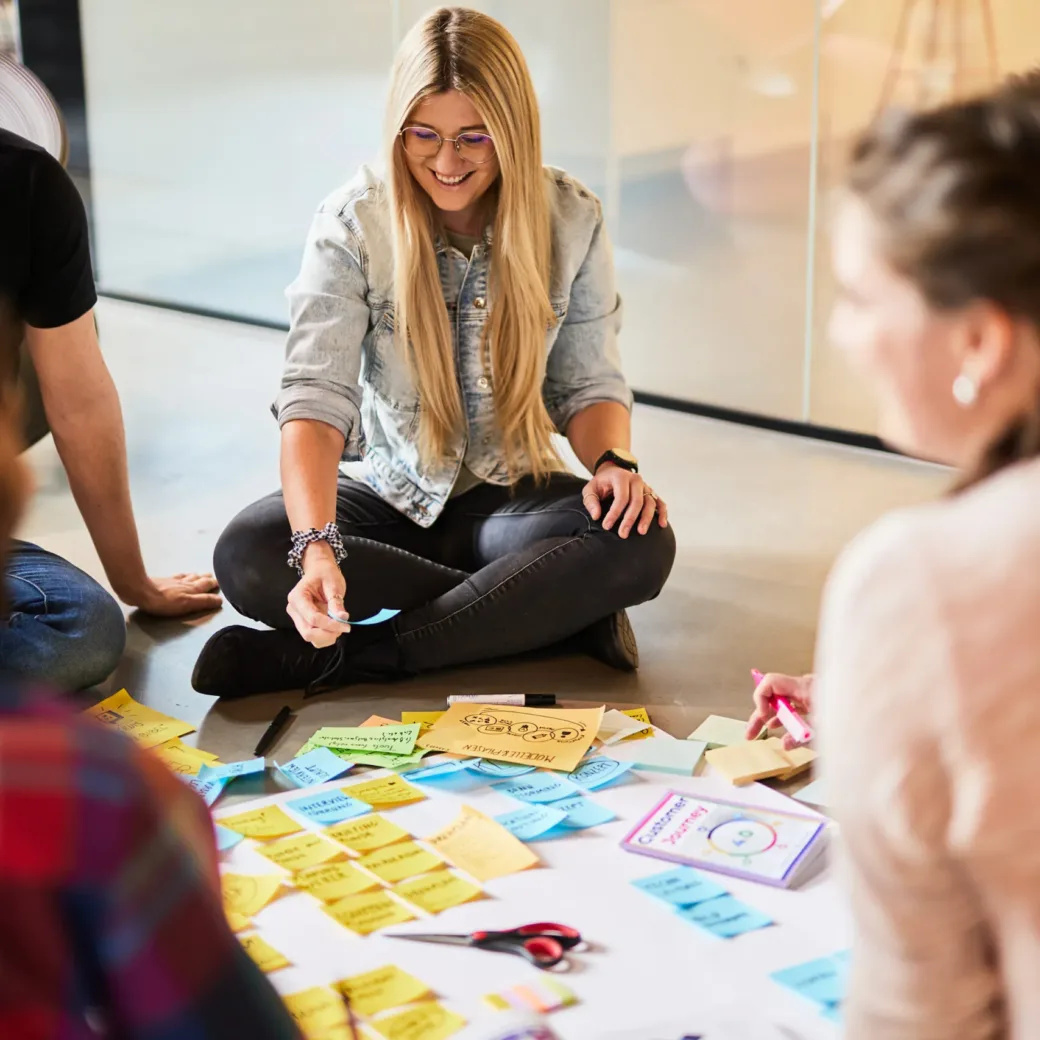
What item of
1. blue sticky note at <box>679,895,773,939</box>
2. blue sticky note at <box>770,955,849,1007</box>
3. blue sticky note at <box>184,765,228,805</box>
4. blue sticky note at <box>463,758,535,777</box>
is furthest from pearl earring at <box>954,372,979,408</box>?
blue sticky note at <box>184,765,228,805</box>

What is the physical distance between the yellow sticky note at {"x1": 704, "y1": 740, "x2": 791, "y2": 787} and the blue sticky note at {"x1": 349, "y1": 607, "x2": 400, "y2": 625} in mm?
594

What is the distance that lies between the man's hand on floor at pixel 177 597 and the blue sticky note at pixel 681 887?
1.16 metres

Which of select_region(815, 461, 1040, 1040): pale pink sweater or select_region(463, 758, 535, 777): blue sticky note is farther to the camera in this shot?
select_region(463, 758, 535, 777): blue sticky note

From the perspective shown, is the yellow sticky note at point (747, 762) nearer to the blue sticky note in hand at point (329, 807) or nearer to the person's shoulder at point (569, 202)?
the blue sticky note in hand at point (329, 807)

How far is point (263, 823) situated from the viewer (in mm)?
1645

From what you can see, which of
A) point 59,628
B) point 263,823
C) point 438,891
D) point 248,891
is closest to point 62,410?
point 59,628

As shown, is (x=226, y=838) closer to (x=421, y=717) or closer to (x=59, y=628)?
(x=421, y=717)

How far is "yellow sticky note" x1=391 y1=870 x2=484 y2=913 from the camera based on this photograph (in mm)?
1463

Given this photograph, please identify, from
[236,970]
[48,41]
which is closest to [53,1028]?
[236,970]

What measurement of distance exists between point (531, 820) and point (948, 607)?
1010 mm

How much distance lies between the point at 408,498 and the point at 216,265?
326 centimetres

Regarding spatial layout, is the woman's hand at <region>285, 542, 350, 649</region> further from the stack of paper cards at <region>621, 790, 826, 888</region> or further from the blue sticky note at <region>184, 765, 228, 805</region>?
the stack of paper cards at <region>621, 790, 826, 888</region>

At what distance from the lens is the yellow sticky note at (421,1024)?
1242 millimetres

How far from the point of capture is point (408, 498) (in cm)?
227
